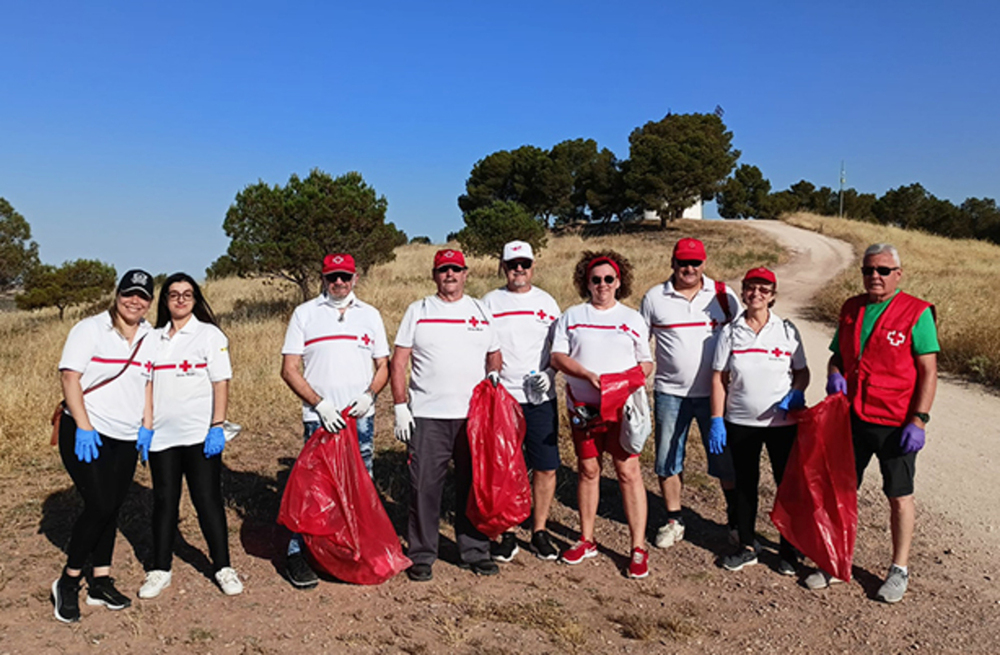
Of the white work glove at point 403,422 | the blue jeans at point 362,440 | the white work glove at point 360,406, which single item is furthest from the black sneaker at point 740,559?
the white work glove at point 360,406

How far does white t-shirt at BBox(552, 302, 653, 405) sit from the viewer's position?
141 inches

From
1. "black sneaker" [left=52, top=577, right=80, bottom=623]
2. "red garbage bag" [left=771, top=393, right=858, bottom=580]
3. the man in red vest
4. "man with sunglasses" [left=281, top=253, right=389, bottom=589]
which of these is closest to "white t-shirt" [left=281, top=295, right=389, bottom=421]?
"man with sunglasses" [left=281, top=253, right=389, bottom=589]

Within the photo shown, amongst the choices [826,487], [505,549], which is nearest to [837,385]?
[826,487]

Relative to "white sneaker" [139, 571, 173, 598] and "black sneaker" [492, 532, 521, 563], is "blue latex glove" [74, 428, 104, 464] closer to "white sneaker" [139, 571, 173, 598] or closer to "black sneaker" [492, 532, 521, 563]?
"white sneaker" [139, 571, 173, 598]

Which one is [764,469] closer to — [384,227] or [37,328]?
[384,227]

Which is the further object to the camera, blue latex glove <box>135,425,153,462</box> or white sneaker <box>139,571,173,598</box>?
white sneaker <box>139,571,173,598</box>

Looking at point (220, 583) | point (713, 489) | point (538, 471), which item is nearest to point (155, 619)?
point (220, 583)

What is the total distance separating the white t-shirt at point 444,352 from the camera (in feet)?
11.9

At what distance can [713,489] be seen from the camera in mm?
5094

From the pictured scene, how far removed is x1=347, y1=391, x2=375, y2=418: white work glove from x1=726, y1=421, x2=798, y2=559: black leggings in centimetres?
191

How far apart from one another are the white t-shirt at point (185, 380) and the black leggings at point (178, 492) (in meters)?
0.08

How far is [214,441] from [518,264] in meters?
1.77

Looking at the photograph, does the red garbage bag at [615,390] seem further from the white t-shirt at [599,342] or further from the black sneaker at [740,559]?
the black sneaker at [740,559]

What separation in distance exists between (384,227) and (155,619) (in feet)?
43.1
